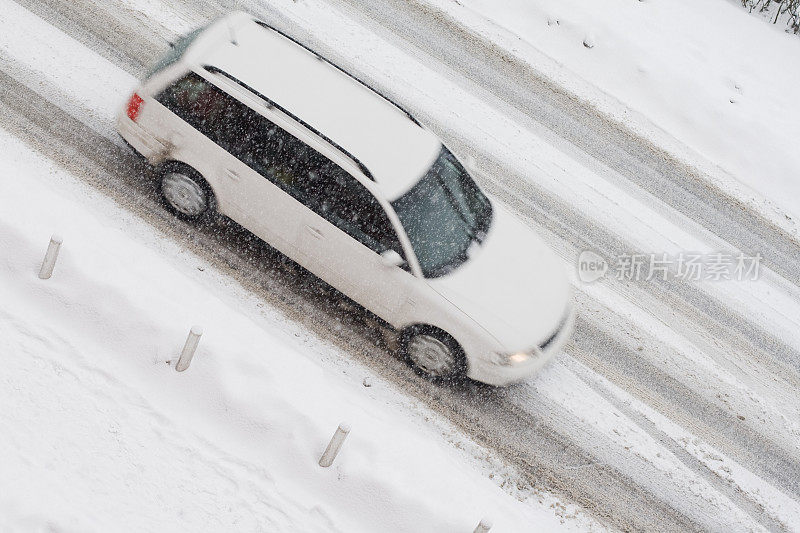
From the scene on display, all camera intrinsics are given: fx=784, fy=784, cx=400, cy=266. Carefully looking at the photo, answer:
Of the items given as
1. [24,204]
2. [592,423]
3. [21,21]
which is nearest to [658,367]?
[592,423]

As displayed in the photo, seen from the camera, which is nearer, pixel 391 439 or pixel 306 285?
pixel 391 439

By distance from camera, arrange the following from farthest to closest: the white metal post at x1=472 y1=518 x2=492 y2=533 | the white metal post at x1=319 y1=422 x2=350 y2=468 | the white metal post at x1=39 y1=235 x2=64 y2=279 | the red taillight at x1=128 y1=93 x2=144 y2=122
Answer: the red taillight at x1=128 y1=93 x2=144 y2=122 < the white metal post at x1=39 y1=235 x2=64 y2=279 < the white metal post at x1=319 y1=422 x2=350 y2=468 < the white metal post at x1=472 y1=518 x2=492 y2=533

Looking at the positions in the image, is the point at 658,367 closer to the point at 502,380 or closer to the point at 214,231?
the point at 502,380

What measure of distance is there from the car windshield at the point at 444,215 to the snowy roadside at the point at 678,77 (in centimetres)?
503

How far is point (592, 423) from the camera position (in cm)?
839

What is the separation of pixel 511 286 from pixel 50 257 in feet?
14.6

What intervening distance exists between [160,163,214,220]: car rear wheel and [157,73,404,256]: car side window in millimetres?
567

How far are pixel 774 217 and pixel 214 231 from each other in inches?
337

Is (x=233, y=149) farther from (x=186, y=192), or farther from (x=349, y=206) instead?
Answer: (x=349, y=206)

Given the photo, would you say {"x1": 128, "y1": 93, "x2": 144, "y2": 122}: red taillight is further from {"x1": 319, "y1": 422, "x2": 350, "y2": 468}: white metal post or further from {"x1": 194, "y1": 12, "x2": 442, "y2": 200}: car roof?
{"x1": 319, "y1": 422, "x2": 350, "y2": 468}: white metal post

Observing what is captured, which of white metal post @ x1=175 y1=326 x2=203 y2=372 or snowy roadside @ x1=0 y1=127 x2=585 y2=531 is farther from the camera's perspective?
white metal post @ x1=175 y1=326 x2=203 y2=372

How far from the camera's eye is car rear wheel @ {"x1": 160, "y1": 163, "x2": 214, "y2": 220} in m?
8.35

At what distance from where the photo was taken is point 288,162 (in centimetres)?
785
